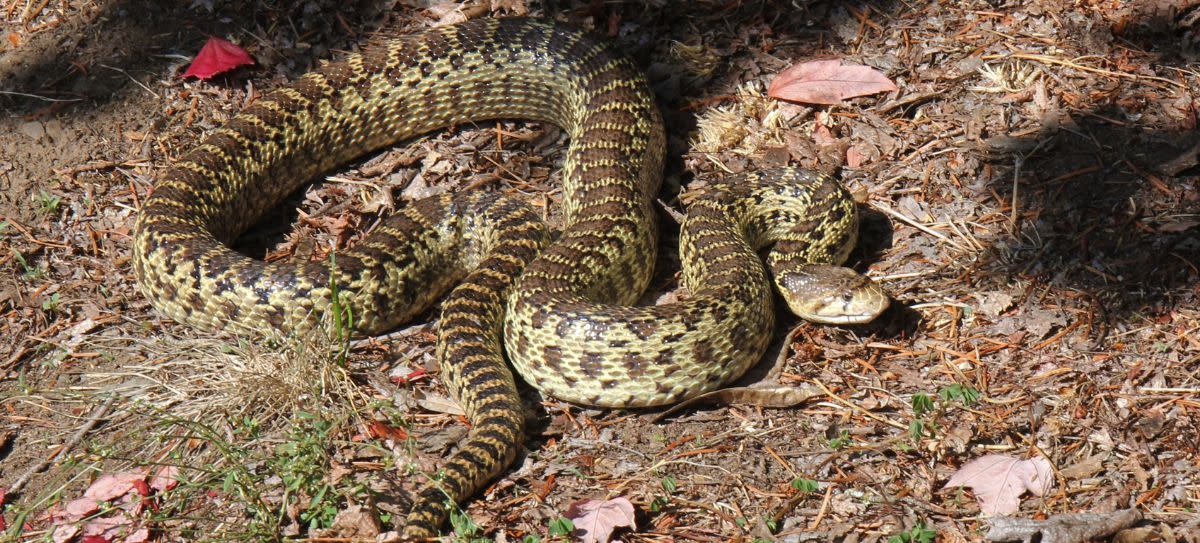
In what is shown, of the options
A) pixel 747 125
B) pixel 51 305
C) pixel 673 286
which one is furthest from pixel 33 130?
pixel 747 125

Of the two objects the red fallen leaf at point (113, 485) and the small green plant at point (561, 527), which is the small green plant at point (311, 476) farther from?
the small green plant at point (561, 527)

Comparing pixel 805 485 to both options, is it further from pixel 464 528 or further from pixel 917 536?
pixel 464 528

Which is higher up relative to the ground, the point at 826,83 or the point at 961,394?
the point at 826,83

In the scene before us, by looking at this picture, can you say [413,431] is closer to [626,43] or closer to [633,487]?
[633,487]

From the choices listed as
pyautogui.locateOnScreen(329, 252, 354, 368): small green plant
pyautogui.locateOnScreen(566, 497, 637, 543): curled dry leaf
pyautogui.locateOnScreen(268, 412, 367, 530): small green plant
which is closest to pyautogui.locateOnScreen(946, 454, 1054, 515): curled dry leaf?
pyautogui.locateOnScreen(566, 497, 637, 543): curled dry leaf

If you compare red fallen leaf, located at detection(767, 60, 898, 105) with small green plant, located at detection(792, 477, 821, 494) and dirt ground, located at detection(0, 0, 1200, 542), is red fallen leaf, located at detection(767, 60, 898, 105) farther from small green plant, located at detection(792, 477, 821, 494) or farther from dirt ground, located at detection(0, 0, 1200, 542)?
small green plant, located at detection(792, 477, 821, 494)
